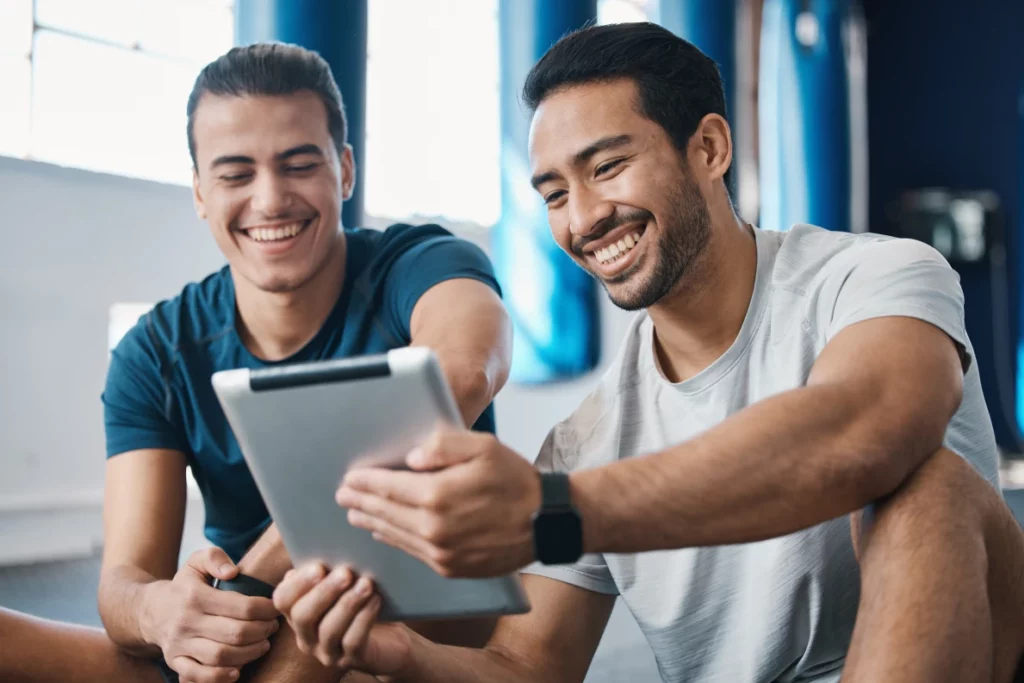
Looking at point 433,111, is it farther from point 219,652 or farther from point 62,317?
point 219,652

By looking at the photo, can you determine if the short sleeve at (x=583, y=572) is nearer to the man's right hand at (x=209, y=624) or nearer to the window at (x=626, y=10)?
the man's right hand at (x=209, y=624)

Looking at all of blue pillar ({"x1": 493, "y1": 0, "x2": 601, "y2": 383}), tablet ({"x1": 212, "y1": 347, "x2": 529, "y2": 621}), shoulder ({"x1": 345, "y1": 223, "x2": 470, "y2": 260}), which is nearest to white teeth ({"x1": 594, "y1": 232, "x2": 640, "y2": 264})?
shoulder ({"x1": 345, "y1": 223, "x2": 470, "y2": 260})

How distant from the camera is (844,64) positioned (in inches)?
262

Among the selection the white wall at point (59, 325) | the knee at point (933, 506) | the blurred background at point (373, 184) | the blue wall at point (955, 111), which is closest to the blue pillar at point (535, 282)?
the blurred background at point (373, 184)

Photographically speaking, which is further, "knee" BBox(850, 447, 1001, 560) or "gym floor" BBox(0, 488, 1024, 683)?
"gym floor" BBox(0, 488, 1024, 683)

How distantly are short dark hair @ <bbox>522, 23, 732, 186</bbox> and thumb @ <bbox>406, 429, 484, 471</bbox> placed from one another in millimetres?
647

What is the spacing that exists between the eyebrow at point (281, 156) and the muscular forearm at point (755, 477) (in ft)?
3.04

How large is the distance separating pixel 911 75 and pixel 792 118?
1994mm

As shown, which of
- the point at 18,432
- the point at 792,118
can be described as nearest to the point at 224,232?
the point at 18,432

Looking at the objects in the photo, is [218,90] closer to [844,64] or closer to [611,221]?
[611,221]

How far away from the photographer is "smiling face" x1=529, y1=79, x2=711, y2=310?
127 centimetres

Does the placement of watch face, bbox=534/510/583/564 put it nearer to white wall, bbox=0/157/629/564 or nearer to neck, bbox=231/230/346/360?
neck, bbox=231/230/346/360

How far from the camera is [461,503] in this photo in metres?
0.81

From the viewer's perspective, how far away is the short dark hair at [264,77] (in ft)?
5.32
